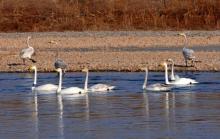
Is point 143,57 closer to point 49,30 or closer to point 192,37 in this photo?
point 192,37

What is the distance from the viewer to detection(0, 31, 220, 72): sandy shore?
30.0m

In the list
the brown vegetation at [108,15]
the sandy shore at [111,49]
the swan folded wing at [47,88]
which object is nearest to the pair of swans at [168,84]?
the swan folded wing at [47,88]

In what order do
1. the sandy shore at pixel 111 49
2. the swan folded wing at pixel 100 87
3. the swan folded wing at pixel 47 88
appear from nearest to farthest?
the swan folded wing at pixel 100 87 < the swan folded wing at pixel 47 88 < the sandy shore at pixel 111 49

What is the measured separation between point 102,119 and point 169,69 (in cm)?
1112

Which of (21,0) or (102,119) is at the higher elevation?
(21,0)

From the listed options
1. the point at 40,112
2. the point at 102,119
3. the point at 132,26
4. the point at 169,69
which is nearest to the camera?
the point at 102,119

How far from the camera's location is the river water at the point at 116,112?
15874 mm

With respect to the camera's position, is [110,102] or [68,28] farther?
[68,28]

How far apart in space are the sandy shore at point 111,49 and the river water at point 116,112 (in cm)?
366

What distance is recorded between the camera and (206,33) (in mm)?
44562

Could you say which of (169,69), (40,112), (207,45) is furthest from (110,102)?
(207,45)

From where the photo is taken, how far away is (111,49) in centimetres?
3706

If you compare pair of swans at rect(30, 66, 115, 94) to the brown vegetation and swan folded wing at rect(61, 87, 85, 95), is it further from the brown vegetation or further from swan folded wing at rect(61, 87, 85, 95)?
the brown vegetation

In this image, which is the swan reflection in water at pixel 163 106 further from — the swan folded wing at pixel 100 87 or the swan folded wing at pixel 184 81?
the swan folded wing at pixel 184 81
